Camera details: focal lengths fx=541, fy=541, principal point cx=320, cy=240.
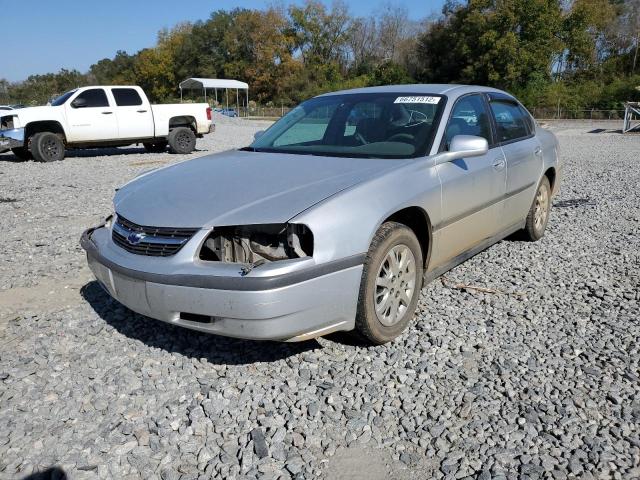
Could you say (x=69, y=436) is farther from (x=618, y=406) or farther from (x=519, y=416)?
(x=618, y=406)

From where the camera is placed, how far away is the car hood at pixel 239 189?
Answer: 290 centimetres

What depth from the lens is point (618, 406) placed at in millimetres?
2750

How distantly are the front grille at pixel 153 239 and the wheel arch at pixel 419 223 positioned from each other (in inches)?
49.8

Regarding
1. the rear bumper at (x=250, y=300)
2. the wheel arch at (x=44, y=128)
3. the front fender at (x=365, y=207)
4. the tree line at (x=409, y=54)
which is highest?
the tree line at (x=409, y=54)

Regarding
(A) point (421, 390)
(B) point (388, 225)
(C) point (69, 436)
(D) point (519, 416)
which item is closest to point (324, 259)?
(B) point (388, 225)

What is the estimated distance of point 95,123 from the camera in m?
14.0

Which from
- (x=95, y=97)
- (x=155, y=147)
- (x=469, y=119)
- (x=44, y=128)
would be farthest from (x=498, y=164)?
(x=155, y=147)

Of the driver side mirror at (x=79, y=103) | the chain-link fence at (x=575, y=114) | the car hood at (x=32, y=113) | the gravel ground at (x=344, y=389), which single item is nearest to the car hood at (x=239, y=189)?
the gravel ground at (x=344, y=389)

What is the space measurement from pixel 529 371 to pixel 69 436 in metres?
2.46

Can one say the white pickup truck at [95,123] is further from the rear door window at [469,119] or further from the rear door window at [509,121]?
the rear door window at [469,119]

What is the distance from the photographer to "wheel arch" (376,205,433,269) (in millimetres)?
3456

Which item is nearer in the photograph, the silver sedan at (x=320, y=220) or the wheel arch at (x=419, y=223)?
the silver sedan at (x=320, y=220)

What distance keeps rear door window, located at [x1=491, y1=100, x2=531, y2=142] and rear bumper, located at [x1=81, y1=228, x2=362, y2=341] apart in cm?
255

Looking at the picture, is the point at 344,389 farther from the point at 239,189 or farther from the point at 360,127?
the point at 360,127
